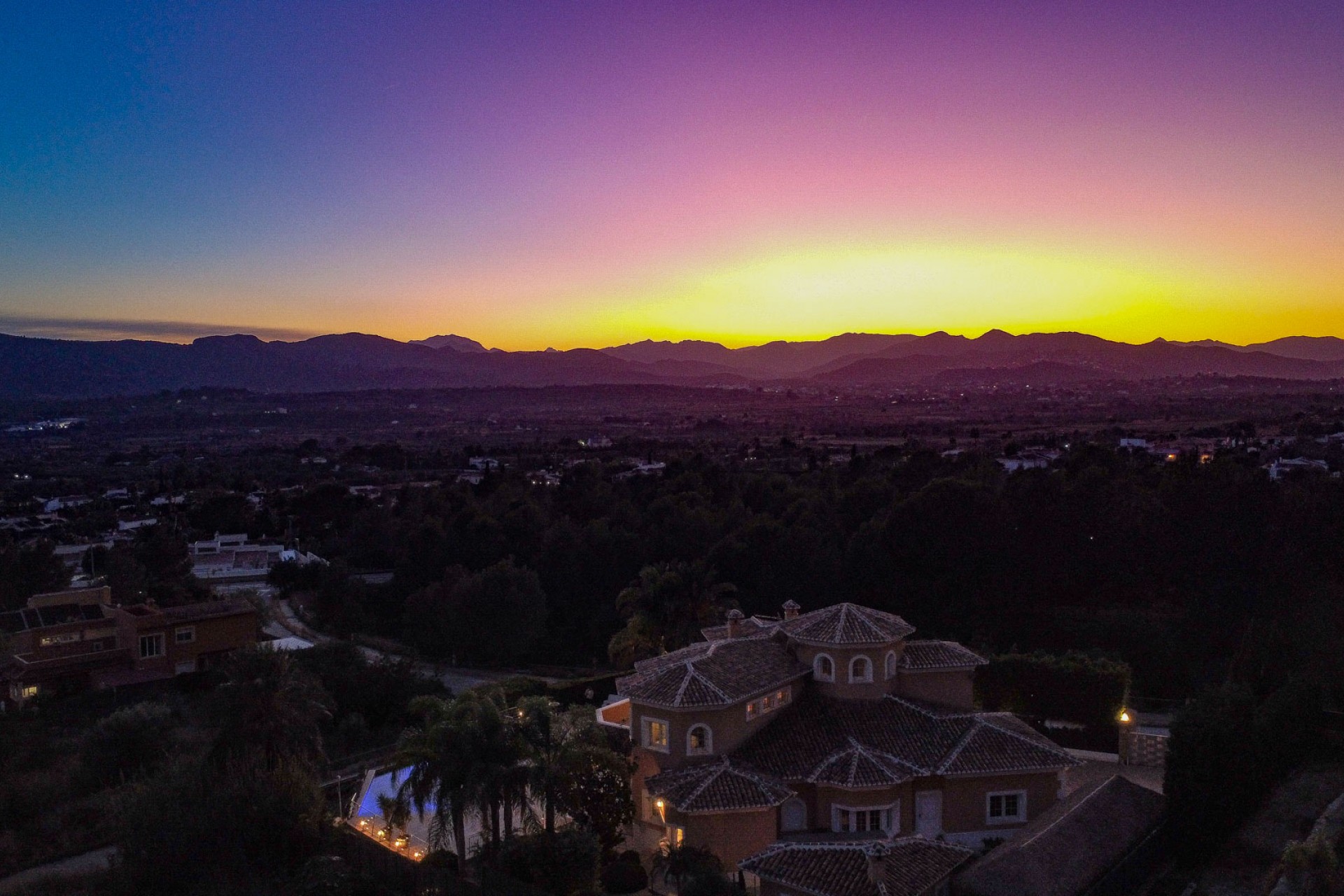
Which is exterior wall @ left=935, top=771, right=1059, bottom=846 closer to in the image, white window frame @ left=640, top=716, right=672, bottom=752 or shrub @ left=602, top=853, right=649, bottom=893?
white window frame @ left=640, top=716, right=672, bottom=752

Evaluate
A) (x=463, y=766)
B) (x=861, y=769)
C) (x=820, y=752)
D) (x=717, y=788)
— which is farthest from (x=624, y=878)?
(x=861, y=769)

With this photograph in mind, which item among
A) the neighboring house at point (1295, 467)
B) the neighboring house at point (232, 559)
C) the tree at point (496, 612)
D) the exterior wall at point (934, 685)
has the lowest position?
the neighboring house at point (232, 559)

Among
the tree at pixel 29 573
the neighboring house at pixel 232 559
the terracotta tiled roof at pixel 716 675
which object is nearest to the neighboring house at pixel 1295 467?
the terracotta tiled roof at pixel 716 675

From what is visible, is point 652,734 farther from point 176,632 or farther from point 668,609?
point 176,632

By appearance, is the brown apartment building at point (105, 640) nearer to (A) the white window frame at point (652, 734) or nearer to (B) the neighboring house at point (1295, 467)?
(A) the white window frame at point (652, 734)

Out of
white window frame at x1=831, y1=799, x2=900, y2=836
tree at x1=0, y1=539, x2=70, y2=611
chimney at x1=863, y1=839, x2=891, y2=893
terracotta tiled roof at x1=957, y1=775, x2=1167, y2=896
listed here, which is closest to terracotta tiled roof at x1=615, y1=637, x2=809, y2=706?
white window frame at x1=831, y1=799, x2=900, y2=836

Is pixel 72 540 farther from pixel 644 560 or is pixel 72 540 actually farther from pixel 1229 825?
pixel 1229 825
